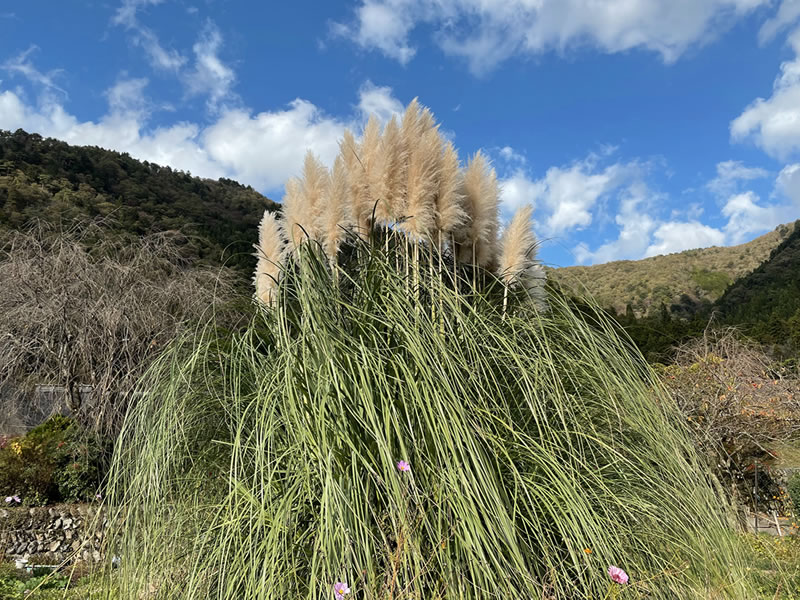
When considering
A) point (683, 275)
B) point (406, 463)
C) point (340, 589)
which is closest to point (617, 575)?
point (406, 463)

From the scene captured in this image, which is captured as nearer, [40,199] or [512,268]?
[512,268]

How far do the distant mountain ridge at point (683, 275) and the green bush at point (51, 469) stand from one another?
98.9ft

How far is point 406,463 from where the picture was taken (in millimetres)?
1717

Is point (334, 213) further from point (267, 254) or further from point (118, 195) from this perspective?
point (118, 195)

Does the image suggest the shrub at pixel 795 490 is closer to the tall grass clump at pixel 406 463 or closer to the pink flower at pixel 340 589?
the tall grass clump at pixel 406 463

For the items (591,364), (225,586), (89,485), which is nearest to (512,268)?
(591,364)

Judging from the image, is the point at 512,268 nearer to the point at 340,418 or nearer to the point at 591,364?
the point at 591,364

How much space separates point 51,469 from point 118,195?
50.7ft

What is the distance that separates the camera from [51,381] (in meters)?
7.10

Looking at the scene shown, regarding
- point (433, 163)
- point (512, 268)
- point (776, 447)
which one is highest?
point (433, 163)

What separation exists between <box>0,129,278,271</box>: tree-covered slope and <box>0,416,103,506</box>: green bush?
527cm

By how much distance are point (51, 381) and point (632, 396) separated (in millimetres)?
7258

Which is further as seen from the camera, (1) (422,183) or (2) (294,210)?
(2) (294,210)

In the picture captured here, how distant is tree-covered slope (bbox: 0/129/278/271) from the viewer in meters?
12.8
